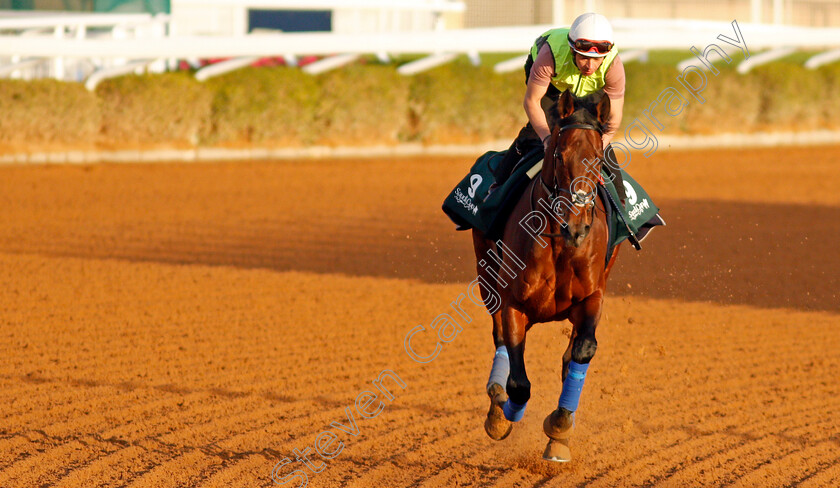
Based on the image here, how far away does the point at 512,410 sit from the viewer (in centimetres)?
549

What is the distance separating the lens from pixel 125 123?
18.8 metres

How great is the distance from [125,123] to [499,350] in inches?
574

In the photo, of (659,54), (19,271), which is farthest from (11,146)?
(659,54)

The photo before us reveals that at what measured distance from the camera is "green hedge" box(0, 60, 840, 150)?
714 inches

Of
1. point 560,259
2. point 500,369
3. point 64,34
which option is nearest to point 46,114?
point 64,34

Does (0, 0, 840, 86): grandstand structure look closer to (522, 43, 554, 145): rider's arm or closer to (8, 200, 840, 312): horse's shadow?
(8, 200, 840, 312): horse's shadow

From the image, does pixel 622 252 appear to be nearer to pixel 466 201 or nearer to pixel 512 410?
pixel 466 201

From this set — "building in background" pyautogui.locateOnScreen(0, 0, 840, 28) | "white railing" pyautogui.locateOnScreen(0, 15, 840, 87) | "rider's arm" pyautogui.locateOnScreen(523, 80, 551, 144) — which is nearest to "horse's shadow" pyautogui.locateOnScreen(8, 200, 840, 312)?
"rider's arm" pyautogui.locateOnScreen(523, 80, 551, 144)

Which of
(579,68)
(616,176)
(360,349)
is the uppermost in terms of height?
(579,68)

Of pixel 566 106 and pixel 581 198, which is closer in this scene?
pixel 581 198

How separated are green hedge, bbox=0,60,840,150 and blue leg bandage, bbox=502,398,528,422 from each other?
574 inches

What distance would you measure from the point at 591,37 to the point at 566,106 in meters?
0.41

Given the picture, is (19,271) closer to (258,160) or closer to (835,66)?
(258,160)

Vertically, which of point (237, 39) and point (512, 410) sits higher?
point (237, 39)
